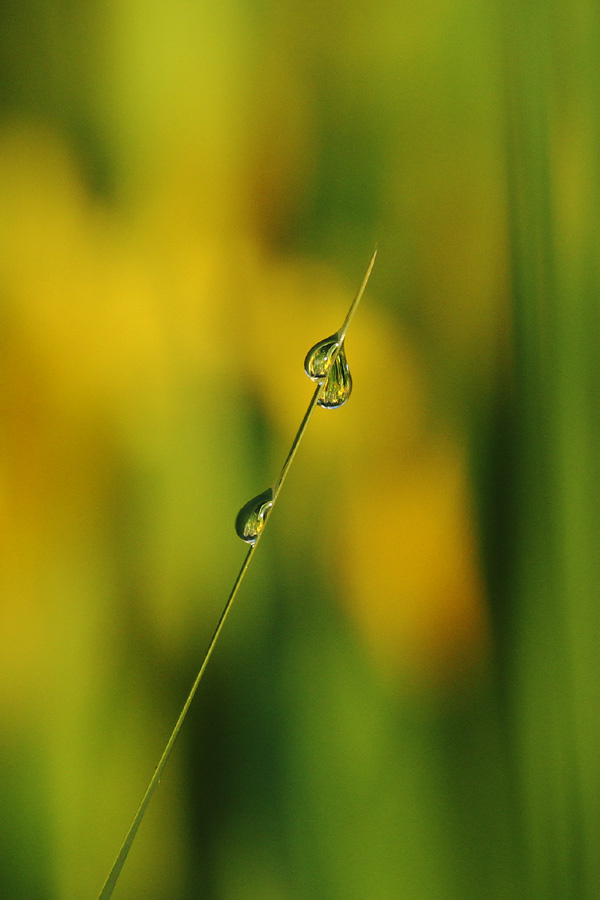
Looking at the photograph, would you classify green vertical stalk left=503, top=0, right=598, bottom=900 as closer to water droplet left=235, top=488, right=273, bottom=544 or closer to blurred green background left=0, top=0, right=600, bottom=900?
A: blurred green background left=0, top=0, right=600, bottom=900

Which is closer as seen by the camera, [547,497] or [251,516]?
[251,516]

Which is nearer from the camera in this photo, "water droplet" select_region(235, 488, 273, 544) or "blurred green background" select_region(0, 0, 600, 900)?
"water droplet" select_region(235, 488, 273, 544)

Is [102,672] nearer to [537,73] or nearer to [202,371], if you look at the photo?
[202,371]

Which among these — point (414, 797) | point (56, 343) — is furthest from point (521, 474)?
point (56, 343)

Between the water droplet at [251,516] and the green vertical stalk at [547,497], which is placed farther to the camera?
the green vertical stalk at [547,497]

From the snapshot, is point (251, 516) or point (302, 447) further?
point (302, 447)

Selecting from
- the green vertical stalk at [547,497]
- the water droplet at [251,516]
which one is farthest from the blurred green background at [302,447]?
the water droplet at [251,516]

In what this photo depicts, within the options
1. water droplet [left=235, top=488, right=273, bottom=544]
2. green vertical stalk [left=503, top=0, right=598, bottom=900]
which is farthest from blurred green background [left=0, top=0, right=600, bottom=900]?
water droplet [left=235, top=488, right=273, bottom=544]

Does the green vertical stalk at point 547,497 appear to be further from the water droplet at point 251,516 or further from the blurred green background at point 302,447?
the water droplet at point 251,516
